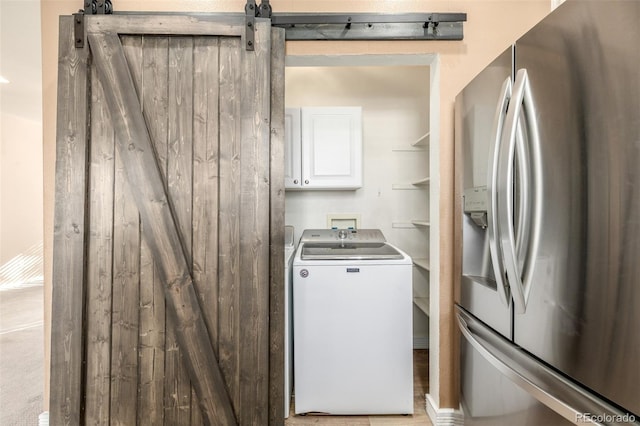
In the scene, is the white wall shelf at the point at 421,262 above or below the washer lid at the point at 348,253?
below

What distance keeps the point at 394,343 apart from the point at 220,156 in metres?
1.43

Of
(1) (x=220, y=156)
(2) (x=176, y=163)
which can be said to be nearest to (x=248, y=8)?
(1) (x=220, y=156)

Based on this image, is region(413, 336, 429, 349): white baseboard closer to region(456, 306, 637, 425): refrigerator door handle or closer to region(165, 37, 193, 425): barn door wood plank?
region(456, 306, 637, 425): refrigerator door handle

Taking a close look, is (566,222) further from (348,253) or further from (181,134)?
(181,134)

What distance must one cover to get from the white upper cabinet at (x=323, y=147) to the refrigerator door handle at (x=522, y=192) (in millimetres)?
1418

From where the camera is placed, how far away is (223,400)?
1.63 m

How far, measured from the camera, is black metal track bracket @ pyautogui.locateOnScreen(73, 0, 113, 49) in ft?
5.34

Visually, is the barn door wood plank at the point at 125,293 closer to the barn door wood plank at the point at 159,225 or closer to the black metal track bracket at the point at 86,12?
the barn door wood plank at the point at 159,225

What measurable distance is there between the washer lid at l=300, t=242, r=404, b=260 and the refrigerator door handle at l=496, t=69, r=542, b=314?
848mm

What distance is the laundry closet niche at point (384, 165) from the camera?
2793 millimetres

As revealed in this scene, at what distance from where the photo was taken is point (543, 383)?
968 mm

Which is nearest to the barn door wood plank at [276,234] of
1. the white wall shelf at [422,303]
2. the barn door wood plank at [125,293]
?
the barn door wood plank at [125,293]

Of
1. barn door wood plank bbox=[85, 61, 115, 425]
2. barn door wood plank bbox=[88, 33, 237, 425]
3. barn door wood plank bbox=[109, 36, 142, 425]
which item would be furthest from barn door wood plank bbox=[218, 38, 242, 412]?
barn door wood plank bbox=[85, 61, 115, 425]

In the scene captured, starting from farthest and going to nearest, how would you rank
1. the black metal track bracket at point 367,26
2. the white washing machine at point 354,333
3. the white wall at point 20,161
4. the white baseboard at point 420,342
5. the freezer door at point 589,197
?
the white wall at point 20,161, the white baseboard at point 420,342, the white washing machine at point 354,333, the black metal track bracket at point 367,26, the freezer door at point 589,197
